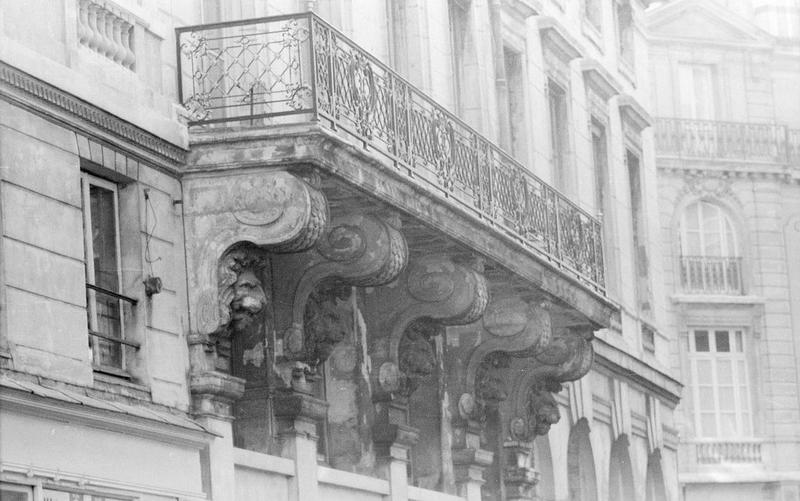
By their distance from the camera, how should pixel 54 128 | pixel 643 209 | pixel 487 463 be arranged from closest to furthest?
pixel 54 128 → pixel 487 463 → pixel 643 209

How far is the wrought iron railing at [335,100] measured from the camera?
1775cm

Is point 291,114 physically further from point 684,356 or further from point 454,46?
point 684,356

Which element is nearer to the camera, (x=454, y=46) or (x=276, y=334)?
(x=276, y=334)

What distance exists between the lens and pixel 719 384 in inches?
1841

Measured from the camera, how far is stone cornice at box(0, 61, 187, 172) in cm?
1512

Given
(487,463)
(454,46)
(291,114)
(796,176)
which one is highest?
(796,176)

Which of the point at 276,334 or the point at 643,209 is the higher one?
the point at 643,209

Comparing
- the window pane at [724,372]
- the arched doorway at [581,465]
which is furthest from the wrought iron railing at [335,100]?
the window pane at [724,372]

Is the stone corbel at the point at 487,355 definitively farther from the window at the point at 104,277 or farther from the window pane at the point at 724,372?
the window pane at the point at 724,372

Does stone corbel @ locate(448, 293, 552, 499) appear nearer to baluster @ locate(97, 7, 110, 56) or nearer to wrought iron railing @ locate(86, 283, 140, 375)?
wrought iron railing @ locate(86, 283, 140, 375)

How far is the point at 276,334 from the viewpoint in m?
18.5

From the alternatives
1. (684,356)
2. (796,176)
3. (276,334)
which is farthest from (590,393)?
(796,176)

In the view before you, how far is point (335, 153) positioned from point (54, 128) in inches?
102

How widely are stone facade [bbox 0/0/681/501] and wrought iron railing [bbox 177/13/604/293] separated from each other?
0.03 m
